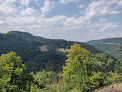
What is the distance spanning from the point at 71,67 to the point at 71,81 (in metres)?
3.30

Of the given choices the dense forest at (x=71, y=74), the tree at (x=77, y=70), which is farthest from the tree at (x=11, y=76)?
the tree at (x=77, y=70)

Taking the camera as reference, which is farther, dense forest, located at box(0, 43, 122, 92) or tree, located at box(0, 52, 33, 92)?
dense forest, located at box(0, 43, 122, 92)

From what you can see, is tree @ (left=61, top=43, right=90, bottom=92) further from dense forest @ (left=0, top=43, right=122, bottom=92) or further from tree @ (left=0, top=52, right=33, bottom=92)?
tree @ (left=0, top=52, right=33, bottom=92)

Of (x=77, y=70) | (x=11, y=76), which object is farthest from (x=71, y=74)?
(x=11, y=76)

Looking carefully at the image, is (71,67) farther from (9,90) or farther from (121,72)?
(121,72)

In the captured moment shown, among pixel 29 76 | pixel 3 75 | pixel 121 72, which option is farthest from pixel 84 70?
pixel 121 72

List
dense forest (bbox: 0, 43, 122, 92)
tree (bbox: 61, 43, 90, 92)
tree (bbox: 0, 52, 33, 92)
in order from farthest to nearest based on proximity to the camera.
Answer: tree (bbox: 61, 43, 90, 92) < dense forest (bbox: 0, 43, 122, 92) < tree (bbox: 0, 52, 33, 92)

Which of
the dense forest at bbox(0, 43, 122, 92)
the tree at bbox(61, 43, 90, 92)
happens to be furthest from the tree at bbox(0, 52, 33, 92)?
the tree at bbox(61, 43, 90, 92)

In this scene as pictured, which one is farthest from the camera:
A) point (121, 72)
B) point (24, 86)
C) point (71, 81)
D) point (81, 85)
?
point (121, 72)

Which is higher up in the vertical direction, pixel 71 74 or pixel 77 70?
pixel 77 70

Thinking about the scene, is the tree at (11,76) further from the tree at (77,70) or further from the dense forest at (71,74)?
the tree at (77,70)

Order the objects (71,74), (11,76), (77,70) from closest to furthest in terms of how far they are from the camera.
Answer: (11,76)
(77,70)
(71,74)

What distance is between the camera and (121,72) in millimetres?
36719

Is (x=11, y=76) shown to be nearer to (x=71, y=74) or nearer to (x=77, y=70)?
(x=71, y=74)
